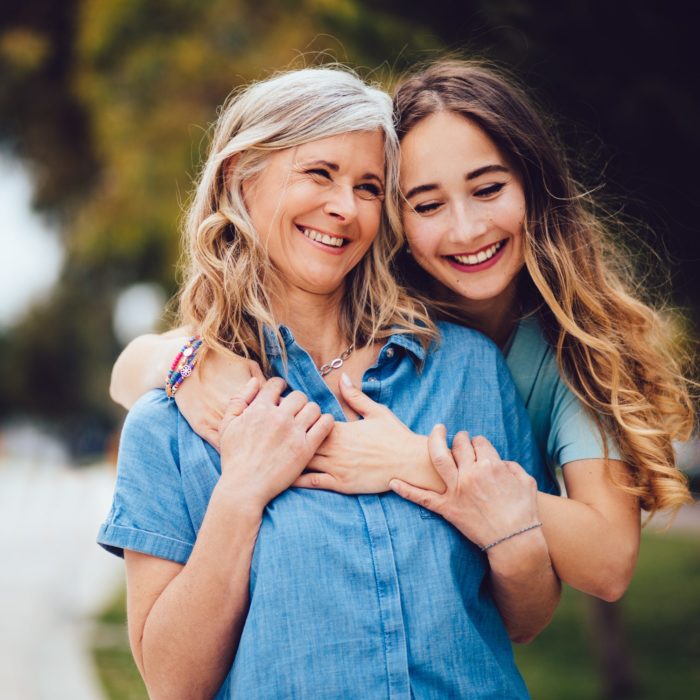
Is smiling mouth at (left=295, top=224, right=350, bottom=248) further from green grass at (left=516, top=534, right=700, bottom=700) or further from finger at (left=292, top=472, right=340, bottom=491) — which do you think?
green grass at (left=516, top=534, right=700, bottom=700)

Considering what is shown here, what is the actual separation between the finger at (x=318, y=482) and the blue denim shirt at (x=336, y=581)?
0.06 ft

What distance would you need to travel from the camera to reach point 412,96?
2.80 m

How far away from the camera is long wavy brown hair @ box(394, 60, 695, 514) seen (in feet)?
8.66

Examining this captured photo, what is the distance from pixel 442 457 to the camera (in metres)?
2.32

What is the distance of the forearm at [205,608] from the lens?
2174 millimetres

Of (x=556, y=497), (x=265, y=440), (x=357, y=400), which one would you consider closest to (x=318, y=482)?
(x=265, y=440)

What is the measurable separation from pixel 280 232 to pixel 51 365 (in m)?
42.7

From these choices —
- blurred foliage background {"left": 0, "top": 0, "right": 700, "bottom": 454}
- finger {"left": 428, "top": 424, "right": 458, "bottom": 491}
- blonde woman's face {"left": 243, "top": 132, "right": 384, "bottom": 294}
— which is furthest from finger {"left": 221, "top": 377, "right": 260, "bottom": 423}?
blurred foliage background {"left": 0, "top": 0, "right": 700, "bottom": 454}

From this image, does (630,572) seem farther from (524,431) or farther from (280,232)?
(280,232)

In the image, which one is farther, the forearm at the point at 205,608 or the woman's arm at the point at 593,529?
the woman's arm at the point at 593,529

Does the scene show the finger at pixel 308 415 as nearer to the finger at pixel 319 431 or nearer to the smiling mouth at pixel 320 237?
the finger at pixel 319 431

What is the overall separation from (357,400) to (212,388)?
0.37 m

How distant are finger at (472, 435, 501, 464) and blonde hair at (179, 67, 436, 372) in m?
0.34

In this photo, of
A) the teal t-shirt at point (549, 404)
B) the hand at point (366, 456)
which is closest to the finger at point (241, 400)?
the hand at point (366, 456)
